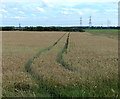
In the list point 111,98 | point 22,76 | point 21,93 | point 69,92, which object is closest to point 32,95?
point 21,93

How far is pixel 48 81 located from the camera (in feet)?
24.2

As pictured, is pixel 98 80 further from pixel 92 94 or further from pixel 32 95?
pixel 32 95

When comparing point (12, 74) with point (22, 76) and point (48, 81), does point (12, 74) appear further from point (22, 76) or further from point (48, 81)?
point (48, 81)

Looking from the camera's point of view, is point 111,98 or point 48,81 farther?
point 48,81

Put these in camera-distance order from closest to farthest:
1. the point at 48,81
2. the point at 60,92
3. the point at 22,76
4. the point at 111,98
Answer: the point at 111,98, the point at 60,92, the point at 48,81, the point at 22,76

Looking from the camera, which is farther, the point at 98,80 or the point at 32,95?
the point at 98,80

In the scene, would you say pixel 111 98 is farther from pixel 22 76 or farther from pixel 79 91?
pixel 22 76

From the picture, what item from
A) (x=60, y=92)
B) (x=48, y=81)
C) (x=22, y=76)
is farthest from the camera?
(x=22, y=76)

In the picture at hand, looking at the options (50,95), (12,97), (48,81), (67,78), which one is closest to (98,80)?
(67,78)

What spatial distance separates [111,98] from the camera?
5805mm

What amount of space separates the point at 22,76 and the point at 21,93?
1963mm

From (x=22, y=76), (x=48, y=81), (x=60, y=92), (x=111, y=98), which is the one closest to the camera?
(x=111, y=98)

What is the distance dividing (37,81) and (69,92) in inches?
61.4

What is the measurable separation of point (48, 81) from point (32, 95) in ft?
4.80
